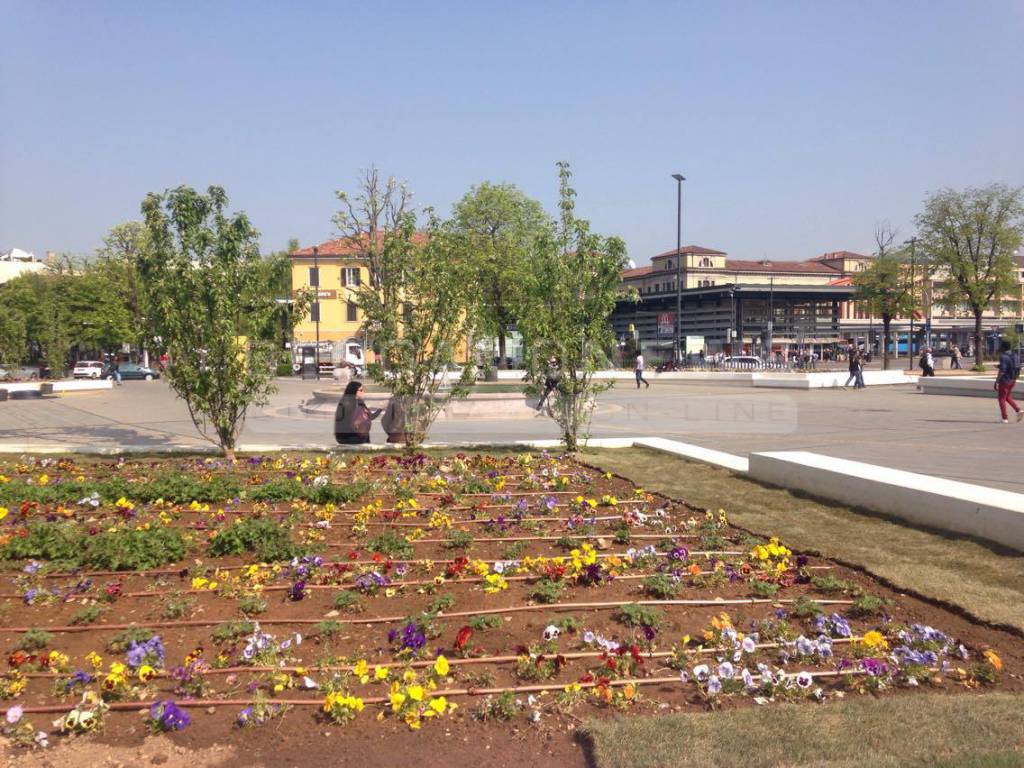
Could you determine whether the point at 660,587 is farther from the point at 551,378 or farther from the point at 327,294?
the point at 327,294

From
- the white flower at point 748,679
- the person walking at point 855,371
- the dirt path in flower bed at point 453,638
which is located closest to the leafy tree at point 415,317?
the dirt path in flower bed at point 453,638

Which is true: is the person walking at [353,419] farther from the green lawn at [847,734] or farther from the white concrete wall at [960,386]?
the white concrete wall at [960,386]

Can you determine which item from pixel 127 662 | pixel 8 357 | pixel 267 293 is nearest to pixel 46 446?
pixel 267 293

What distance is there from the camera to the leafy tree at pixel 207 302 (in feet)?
33.9

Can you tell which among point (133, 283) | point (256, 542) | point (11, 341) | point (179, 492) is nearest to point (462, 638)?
point (256, 542)

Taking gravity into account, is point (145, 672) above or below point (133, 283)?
below

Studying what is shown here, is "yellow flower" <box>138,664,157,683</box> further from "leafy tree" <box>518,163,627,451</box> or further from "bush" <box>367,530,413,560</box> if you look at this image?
"leafy tree" <box>518,163,627,451</box>

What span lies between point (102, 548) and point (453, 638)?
2.74 metres

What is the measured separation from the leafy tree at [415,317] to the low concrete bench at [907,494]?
439 cm

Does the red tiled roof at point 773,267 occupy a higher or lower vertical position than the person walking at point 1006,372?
higher

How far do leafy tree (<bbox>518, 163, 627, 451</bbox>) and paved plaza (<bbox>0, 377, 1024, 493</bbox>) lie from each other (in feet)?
9.77

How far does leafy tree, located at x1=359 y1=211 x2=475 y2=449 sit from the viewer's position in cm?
1075

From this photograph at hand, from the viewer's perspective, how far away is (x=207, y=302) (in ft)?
34.1

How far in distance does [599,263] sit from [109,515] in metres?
6.70
